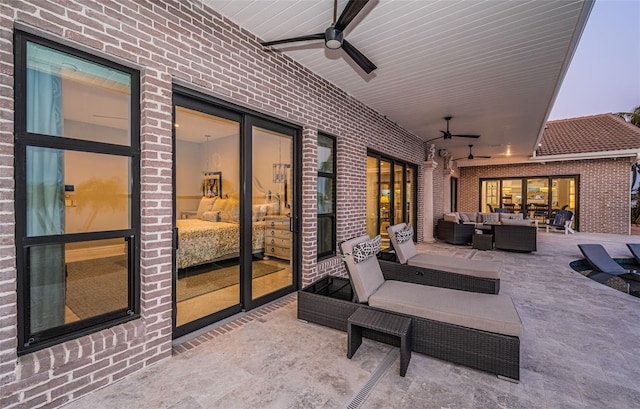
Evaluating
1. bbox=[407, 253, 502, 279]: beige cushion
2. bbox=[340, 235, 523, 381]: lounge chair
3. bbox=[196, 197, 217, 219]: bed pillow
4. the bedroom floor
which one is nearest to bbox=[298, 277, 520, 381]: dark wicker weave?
bbox=[340, 235, 523, 381]: lounge chair

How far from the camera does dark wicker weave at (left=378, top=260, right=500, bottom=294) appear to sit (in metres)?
3.53

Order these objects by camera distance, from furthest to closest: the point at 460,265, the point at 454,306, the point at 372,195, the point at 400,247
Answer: the point at 372,195 < the point at 400,247 < the point at 460,265 < the point at 454,306

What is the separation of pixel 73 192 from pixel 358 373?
2.69 meters

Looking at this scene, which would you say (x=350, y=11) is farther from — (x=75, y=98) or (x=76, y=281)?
(x=76, y=281)

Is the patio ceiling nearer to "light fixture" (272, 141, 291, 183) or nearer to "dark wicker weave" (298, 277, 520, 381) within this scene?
"light fixture" (272, 141, 291, 183)

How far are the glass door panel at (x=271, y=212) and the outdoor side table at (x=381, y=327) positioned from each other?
5.20ft

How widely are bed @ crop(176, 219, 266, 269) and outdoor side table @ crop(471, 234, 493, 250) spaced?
6.81m

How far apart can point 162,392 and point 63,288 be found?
1099 millimetres

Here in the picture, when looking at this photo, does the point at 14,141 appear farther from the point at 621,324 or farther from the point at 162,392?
the point at 621,324

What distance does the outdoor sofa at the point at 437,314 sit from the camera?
87.4 inches

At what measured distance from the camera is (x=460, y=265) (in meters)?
4.06

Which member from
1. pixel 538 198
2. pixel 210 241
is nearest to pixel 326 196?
pixel 210 241

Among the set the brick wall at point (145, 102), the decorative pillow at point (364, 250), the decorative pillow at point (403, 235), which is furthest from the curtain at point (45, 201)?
the decorative pillow at point (403, 235)

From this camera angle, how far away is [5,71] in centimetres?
171
